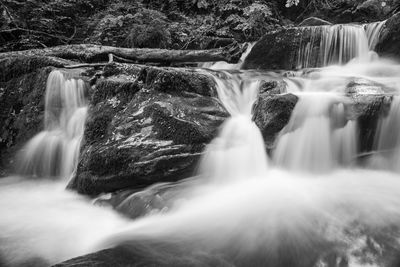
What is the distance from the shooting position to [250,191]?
4.18 m

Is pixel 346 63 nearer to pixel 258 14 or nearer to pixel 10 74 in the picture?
pixel 258 14

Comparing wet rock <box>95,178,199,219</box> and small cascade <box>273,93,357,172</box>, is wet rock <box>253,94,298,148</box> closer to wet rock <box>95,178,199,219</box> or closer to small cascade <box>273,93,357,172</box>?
small cascade <box>273,93,357,172</box>

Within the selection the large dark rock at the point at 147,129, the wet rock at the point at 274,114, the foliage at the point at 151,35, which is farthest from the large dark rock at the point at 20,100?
the foliage at the point at 151,35

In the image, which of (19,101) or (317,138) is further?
(19,101)

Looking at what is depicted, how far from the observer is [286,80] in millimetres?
6766

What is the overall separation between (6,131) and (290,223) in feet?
20.6

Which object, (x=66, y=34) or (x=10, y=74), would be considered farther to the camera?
(x=66, y=34)

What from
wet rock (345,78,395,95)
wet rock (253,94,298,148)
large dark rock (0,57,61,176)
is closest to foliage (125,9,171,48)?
A: large dark rock (0,57,61,176)

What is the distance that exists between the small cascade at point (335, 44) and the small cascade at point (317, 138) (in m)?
3.41

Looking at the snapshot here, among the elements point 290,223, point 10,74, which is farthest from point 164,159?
point 10,74

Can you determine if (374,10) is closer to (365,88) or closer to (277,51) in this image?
(277,51)

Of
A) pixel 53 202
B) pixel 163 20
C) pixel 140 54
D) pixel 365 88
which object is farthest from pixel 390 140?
pixel 163 20

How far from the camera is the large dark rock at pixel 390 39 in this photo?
6.94 meters

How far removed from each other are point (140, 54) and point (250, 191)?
19.6 ft
